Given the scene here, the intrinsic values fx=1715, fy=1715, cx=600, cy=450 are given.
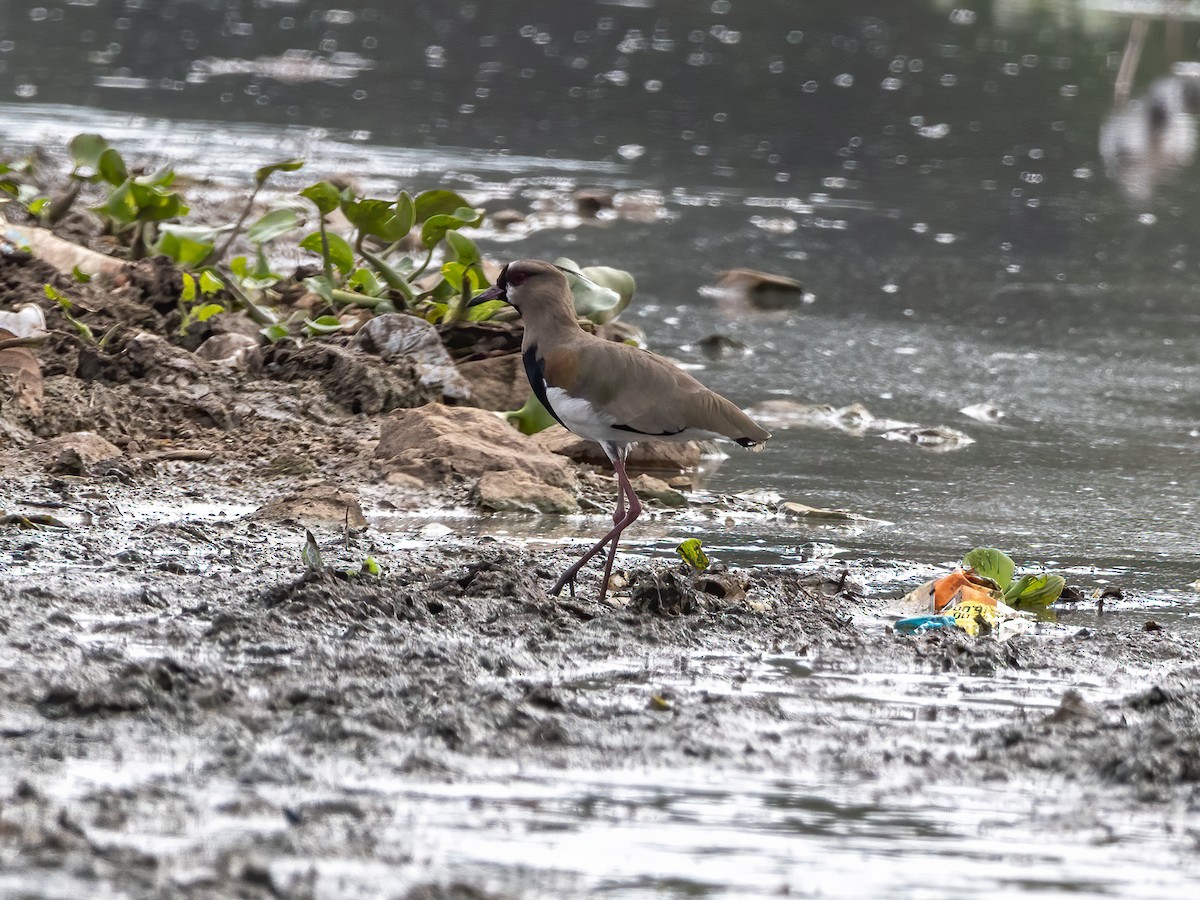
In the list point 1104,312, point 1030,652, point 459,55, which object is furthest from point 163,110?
point 1030,652

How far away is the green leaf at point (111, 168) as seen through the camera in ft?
27.1

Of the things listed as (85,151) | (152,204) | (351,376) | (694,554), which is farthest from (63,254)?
(694,554)

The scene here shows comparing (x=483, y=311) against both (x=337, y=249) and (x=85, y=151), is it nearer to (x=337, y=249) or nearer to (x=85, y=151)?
(x=337, y=249)

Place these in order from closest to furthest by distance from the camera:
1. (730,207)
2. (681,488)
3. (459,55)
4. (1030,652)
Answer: (1030,652)
(681,488)
(730,207)
(459,55)

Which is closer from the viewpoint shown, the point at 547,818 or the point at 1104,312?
the point at 547,818

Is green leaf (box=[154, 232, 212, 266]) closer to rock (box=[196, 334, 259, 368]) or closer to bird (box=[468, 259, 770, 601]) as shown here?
rock (box=[196, 334, 259, 368])

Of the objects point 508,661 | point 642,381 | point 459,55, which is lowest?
point 459,55

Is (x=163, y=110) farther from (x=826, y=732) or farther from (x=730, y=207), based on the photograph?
(x=826, y=732)

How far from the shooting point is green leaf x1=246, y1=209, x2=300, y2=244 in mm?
7574

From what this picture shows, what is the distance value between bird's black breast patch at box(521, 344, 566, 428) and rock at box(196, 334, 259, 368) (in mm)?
2452

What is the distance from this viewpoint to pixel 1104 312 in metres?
10.1

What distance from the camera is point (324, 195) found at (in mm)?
7273

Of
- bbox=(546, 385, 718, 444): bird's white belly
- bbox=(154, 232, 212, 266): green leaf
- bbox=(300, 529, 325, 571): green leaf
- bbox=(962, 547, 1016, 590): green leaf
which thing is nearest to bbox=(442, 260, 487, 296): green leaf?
bbox=(154, 232, 212, 266): green leaf

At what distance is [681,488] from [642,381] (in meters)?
1.60
